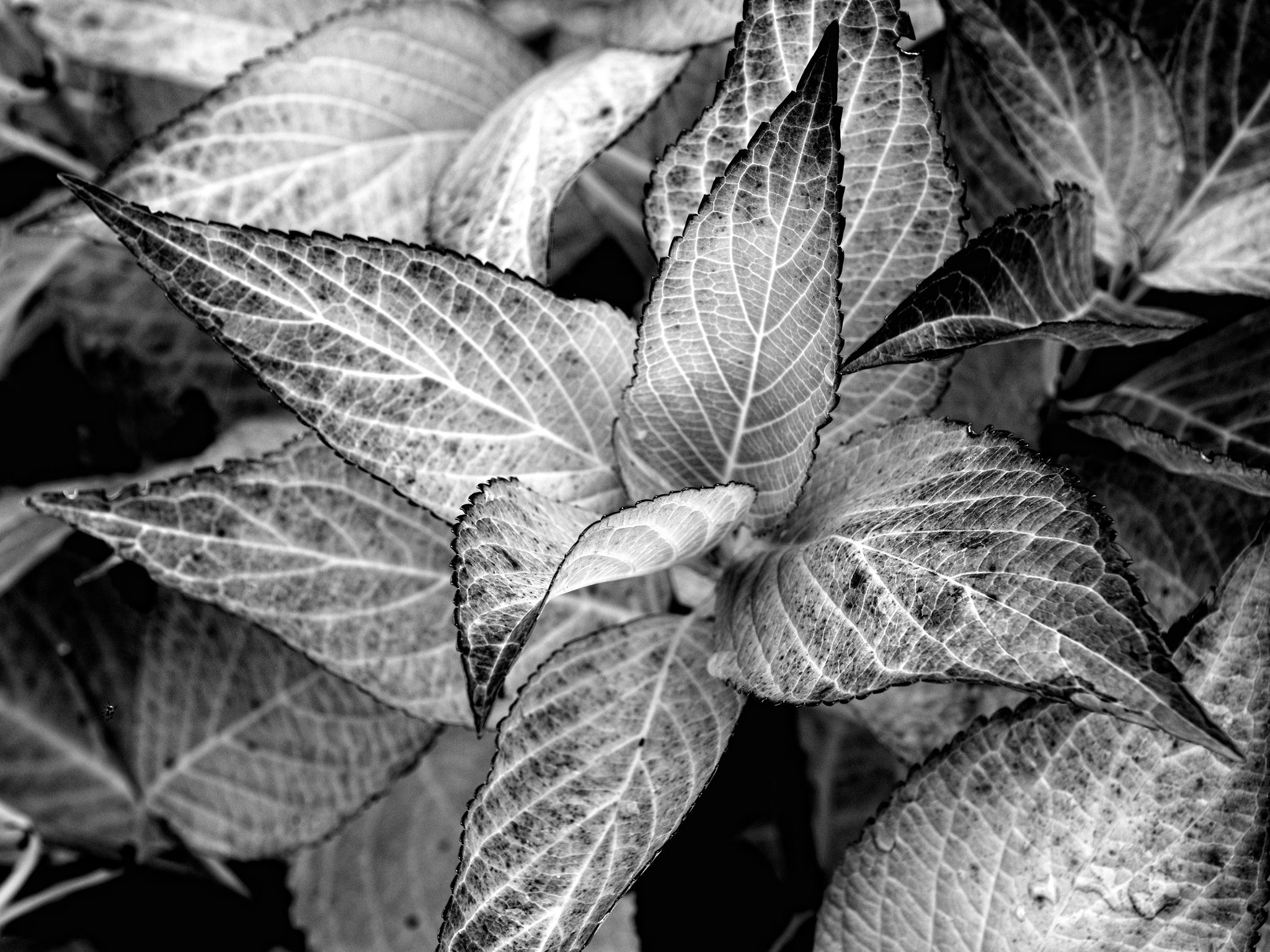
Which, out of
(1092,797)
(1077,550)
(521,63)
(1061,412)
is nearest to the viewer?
(1077,550)

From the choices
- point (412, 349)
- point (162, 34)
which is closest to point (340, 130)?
point (162, 34)

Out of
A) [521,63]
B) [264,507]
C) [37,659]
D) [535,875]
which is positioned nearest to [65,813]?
[37,659]

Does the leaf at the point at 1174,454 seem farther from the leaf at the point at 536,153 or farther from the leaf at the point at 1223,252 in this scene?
the leaf at the point at 536,153

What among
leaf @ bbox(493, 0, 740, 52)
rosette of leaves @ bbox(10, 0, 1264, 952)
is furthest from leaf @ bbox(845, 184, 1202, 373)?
leaf @ bbox(493, 0, 740, 52)

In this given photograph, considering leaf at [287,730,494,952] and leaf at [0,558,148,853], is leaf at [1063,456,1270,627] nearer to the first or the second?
leaf at [287,730,494,952]

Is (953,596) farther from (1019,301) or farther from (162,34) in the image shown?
(162,34)

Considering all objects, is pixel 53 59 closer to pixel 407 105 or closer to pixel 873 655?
pixel 407 105

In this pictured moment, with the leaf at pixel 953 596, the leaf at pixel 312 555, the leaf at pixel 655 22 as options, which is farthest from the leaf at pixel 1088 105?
the leaf at pixel 312 555
